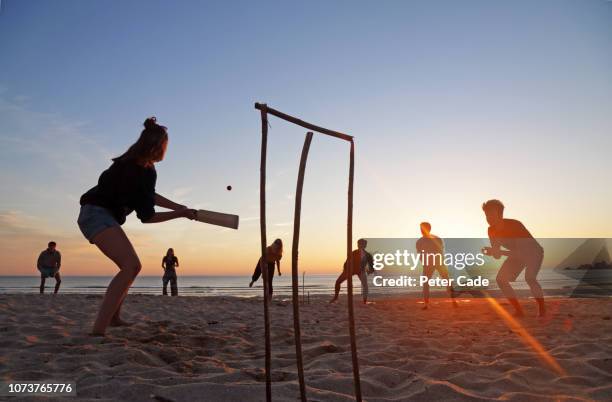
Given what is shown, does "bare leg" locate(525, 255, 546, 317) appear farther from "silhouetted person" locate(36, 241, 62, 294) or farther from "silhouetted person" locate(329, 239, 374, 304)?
"silhouetted person" locate(36, 241, 62, 294)

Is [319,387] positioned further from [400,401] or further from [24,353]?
[24,353]

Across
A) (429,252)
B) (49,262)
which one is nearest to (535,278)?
(429,252)

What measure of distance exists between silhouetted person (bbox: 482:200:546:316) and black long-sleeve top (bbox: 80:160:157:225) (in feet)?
16.8

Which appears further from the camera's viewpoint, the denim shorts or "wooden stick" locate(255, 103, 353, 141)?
the denim shorts

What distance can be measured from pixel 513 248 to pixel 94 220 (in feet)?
19.2

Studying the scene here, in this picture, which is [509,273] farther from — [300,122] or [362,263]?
[300,122]

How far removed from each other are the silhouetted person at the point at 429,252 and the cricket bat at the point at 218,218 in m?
7.12

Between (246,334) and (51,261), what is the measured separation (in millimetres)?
10648

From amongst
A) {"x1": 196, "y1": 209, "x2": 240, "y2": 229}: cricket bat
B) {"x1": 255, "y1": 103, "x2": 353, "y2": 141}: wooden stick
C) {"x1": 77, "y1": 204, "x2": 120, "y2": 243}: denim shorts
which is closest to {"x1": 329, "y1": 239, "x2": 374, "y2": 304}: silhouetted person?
{"x1": 77, "y1": 204, "x2": 120, "y2": 243}: denim shorts

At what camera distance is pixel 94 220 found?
3.95 metres

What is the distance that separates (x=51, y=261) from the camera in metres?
13.3

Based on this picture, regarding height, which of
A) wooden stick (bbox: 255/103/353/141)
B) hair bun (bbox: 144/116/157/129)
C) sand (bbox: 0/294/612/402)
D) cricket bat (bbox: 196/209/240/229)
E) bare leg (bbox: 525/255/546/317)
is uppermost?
hair bun (bbox: 144/116/157/129)

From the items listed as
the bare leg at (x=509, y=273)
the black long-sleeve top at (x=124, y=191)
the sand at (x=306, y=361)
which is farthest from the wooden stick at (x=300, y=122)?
the bare leg at (x=509, y=273)

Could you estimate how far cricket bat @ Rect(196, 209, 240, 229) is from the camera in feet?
9.73
